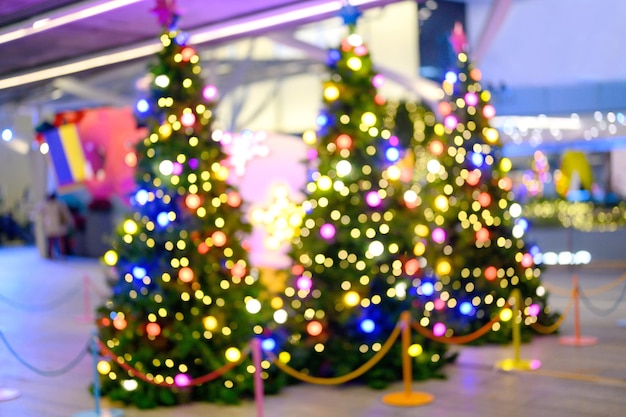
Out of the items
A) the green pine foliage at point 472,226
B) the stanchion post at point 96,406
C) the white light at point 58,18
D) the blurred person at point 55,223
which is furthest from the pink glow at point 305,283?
the blurred person at point 55,223

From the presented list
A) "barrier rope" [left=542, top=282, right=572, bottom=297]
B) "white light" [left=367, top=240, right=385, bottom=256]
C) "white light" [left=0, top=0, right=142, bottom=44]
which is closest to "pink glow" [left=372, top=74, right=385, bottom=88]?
"white light" [left=367, top=240, right=385, bottom=256]

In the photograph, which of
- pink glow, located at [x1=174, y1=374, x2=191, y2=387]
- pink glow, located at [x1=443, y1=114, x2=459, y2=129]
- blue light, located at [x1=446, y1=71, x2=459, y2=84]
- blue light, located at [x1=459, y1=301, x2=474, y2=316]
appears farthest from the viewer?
blue light, located at [x1=446, y1=71, x2=459, y2=84]

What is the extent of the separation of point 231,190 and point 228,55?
2095 cm

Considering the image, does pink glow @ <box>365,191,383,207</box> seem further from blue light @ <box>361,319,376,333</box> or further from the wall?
the wall

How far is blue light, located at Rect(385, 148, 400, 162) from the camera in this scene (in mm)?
8719

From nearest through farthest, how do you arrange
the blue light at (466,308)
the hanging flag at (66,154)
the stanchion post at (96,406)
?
the stanchion post at (96,406) → the blue light at (466,308) → the hanging flag at (66,154)

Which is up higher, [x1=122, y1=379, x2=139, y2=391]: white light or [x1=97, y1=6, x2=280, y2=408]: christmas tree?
[x1=97, y1=6, x2=280, y2=408]: christmas tree

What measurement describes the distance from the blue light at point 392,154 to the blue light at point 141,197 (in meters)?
2.39

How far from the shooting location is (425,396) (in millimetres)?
7754

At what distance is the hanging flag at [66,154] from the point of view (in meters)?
22.1

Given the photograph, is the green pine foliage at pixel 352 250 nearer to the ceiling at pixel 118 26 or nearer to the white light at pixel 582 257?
the ceiling at pixel 118 26

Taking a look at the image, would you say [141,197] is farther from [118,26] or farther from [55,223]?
[55,223]

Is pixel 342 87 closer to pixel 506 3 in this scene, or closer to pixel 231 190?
pixel 231 190

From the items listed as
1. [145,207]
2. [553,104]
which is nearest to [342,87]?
[145,207]
